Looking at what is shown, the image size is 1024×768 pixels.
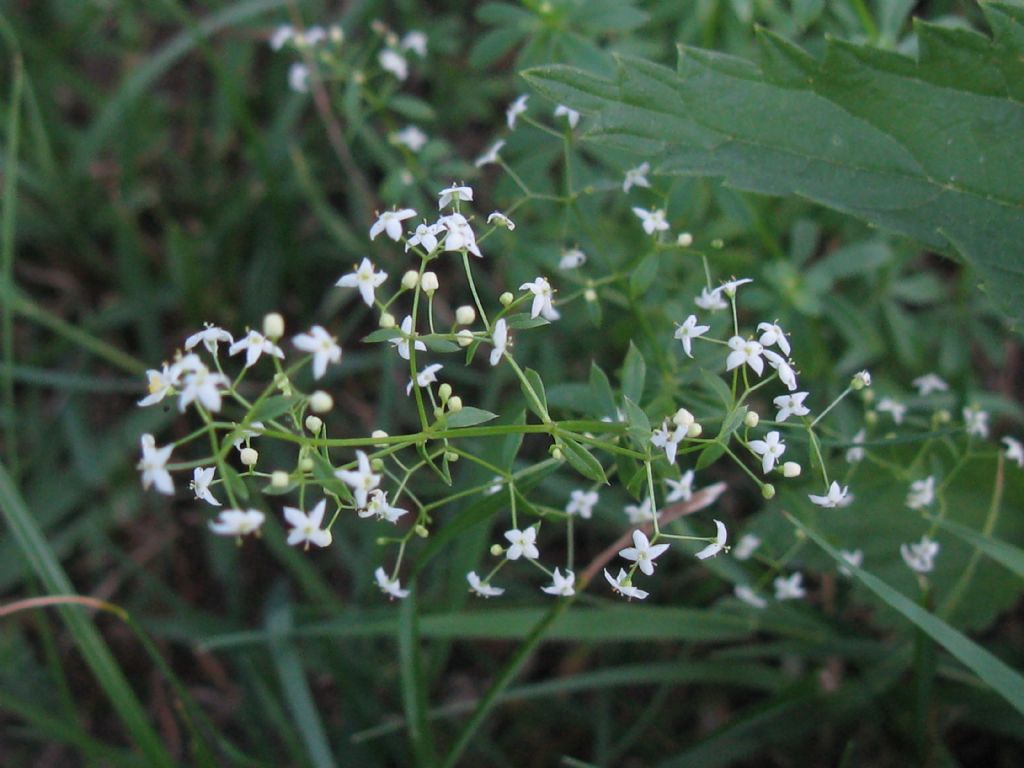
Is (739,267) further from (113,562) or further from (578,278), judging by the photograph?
(113,562)

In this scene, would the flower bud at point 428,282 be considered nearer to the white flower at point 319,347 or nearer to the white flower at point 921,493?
the white flower at point 319,347

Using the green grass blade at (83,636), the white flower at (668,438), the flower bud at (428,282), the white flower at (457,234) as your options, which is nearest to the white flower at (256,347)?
the flower bud at (428,282)

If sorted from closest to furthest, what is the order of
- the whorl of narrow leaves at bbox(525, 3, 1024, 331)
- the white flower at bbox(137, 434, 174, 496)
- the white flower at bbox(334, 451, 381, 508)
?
the white flower at bbox(137, 434, 174, 496)
the white flower at bbox(334, 451, 381, 508)
the whorl of narrow leaves at bbox(525, 3, 1024, 331)

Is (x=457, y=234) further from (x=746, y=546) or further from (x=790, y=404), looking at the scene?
(x=746, y=546)

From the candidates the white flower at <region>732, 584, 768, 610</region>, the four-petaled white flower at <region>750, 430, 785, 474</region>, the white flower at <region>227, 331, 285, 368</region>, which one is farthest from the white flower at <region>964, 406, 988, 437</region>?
the white flower at <region>227, 331, 285, 368</region>

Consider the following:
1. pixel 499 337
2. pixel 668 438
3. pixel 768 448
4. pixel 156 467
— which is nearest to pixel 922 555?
pixel 768 448

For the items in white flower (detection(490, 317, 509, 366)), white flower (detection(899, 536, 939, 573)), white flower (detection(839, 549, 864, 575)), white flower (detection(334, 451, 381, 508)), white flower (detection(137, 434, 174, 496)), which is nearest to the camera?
white flower (detection(137, 434, 174, 496))

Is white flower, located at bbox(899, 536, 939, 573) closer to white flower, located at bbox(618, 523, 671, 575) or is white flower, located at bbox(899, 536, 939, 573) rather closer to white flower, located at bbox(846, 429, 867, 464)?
white flower, located at bbox(846, 429, 867, 464)
